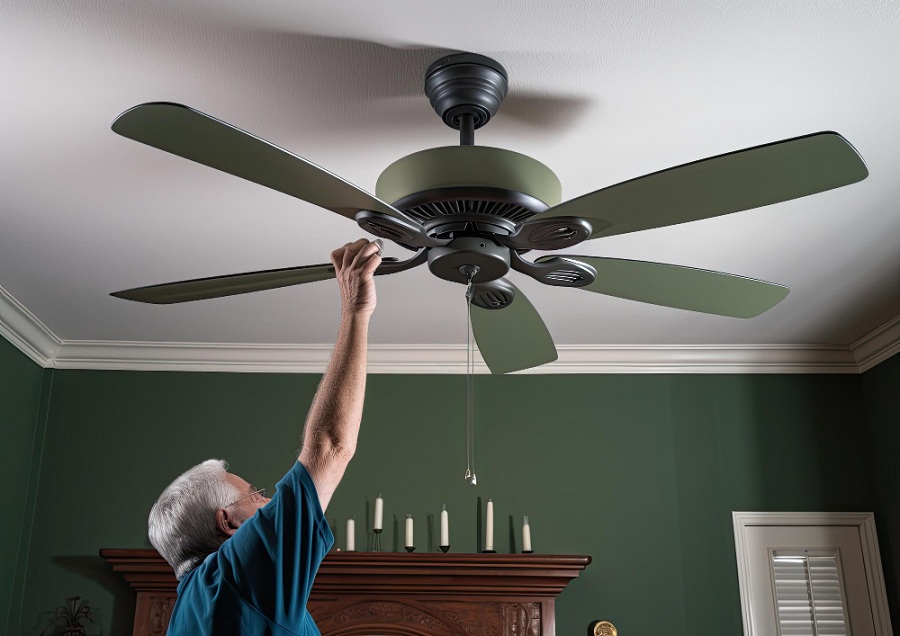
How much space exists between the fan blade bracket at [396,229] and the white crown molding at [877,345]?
2642mm


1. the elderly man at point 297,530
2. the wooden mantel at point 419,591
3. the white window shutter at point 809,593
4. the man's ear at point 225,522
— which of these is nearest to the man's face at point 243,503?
the man's ear at point 225,522

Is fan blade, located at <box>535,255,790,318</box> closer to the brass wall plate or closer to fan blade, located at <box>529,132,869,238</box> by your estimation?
fan blade, located at <box>529,132,869,238</box>

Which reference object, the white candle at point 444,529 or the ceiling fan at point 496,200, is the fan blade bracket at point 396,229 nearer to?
the ceiling fan at point 496,200

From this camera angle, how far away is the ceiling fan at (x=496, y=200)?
4.83 ft

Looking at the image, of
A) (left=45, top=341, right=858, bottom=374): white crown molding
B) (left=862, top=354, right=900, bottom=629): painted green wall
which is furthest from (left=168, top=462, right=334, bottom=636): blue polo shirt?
(left=862, top=354, right=900, bottom=629): painted green wall

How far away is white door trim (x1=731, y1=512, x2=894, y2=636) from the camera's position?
12.6 feet

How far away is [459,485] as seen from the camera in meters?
4.05

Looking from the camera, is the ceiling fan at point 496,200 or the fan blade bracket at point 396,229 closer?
the ceiling fan at point 496,200

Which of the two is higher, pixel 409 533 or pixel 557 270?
pixel 557 270

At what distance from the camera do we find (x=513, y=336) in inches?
92.7

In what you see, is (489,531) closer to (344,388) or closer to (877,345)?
(877,345)

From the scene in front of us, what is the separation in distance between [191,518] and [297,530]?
40 cm

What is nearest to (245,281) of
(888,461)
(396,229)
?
(396,229)

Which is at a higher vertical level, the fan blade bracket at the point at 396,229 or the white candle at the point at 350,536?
the fan blade bracket at the point at 396,229
